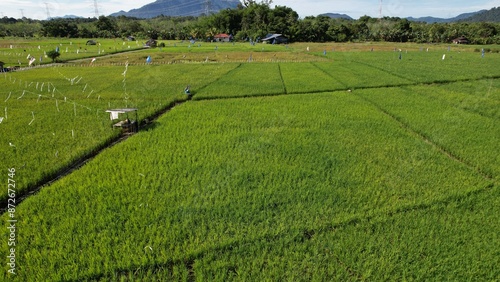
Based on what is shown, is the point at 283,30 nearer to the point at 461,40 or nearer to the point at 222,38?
the point at 222,38

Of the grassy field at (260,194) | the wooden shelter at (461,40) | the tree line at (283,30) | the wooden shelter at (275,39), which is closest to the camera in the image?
the grassy field at (260,194)

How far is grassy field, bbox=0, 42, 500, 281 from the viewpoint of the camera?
4.53 meters

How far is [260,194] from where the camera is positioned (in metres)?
6.28

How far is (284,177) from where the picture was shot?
23.1 feet

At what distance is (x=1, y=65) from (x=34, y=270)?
26532 millimetres

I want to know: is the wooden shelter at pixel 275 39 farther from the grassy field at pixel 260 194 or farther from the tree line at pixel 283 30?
the grassy field at pixel 260 194

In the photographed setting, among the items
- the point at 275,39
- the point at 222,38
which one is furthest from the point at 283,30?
the point at 222,38

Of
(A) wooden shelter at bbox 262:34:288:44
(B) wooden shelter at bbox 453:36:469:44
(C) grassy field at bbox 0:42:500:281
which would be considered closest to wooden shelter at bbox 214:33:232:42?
(A) wooden shelter at bbox 262:34:288:44

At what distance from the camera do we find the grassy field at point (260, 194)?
4.53 metres

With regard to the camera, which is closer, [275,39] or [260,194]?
[260,194]

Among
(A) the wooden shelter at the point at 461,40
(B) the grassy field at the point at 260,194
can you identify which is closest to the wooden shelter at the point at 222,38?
(A) the wooden shelter at the point at 461,40

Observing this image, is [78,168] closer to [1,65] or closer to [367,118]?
[367,118]

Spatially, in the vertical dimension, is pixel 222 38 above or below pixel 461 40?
above

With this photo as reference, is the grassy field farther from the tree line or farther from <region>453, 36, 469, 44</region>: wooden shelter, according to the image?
<region>453, 36, 469, 44</region>: wooden shelter
